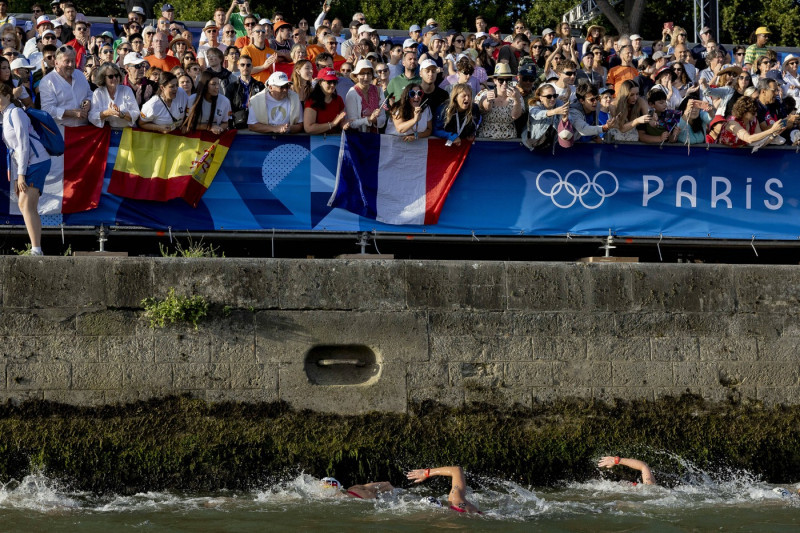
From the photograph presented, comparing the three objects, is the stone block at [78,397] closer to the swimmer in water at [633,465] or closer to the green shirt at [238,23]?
the swimmer in water at [633,465]

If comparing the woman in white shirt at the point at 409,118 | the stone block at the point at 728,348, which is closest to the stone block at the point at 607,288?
the stone block at the point at 728,348

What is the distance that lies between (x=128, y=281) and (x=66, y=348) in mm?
689

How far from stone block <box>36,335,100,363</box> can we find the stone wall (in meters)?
0.01

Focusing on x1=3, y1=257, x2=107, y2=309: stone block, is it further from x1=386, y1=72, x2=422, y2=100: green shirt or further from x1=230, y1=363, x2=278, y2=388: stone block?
x1=386, y1=72, x2=422, y2=100: green shirt

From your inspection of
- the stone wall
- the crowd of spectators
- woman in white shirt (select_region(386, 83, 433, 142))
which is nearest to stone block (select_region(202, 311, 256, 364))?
the stone wall

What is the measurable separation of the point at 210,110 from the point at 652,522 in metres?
5.40

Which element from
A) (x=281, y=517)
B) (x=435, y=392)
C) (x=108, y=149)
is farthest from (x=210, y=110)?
(x=281, y=517)

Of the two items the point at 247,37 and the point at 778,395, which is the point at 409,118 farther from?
the point at 247,37

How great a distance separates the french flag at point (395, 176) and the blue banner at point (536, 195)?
0.10 meters

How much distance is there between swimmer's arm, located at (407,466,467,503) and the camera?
339 inches

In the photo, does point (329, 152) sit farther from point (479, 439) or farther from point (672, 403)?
point (672, 403)

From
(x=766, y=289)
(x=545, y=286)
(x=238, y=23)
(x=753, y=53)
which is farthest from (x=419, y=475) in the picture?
(x=753, y=53)

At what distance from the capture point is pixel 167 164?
1021 cm

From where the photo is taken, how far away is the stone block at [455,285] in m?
9.22
